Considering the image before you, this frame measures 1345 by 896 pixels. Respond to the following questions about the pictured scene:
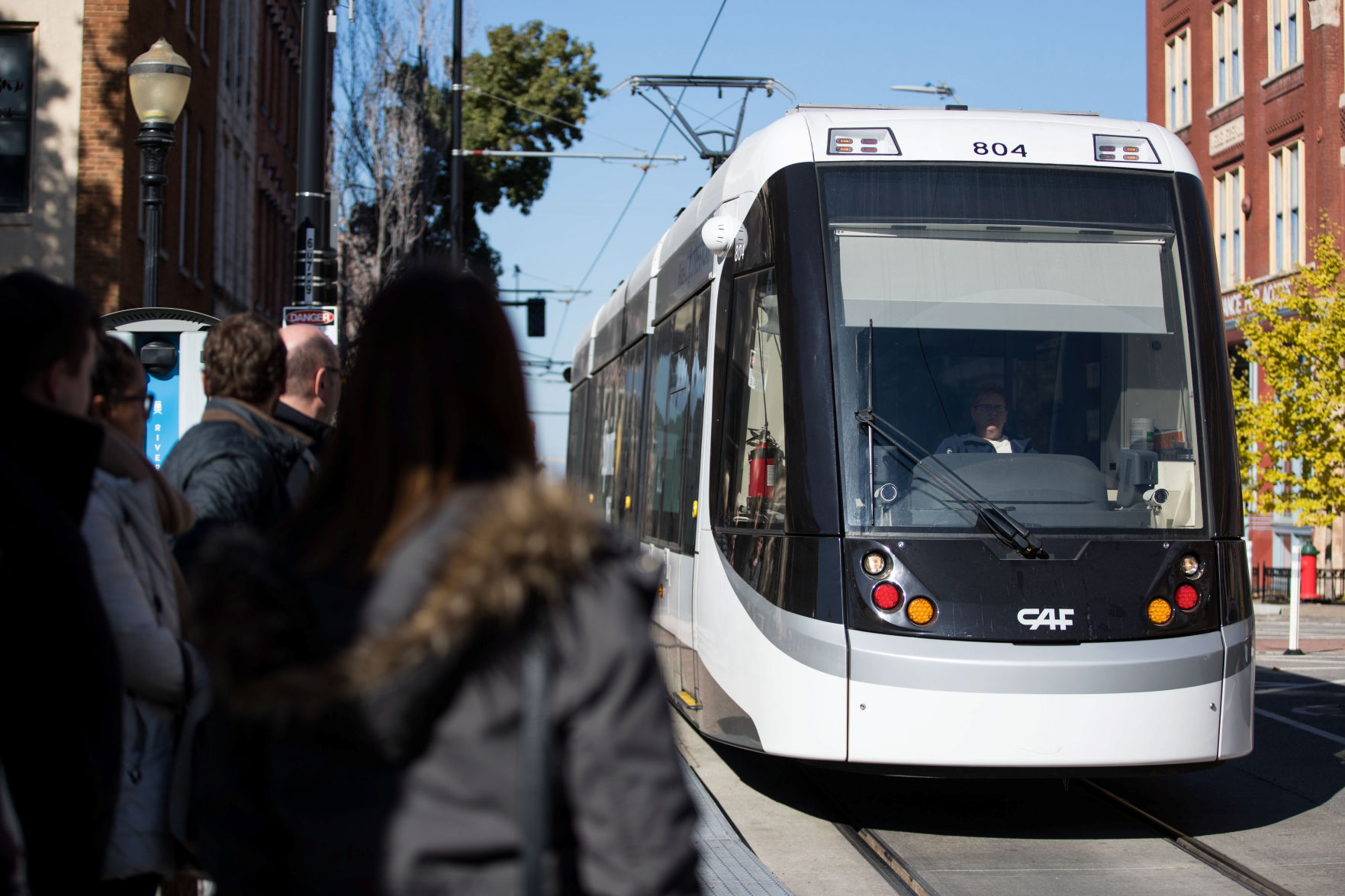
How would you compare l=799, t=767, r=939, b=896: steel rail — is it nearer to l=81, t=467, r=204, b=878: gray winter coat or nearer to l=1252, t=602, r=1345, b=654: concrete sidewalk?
l=81, t=467, r=204, b=878: gray winter coat

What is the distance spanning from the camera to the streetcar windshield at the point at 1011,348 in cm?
654

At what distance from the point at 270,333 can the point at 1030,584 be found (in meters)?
3.51

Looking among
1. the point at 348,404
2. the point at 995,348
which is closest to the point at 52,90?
the point at 995,348

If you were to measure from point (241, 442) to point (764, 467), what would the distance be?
3485 millimetres

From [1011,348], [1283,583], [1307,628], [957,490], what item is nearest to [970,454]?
[957,490]

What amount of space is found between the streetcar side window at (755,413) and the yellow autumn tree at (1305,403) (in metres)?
17.0

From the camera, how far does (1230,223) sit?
1297 inches

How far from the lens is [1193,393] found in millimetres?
6789

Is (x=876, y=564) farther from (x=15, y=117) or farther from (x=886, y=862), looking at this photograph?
(x=15, y=117)

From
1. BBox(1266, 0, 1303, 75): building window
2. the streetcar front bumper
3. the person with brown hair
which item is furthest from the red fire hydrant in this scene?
the person with brown hair

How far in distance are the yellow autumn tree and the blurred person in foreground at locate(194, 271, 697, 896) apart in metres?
22.1

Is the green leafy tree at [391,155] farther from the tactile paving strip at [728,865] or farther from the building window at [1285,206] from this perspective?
the tactile paving strip at [728,865]

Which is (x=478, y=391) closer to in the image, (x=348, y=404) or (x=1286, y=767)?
(x=348, y=404)

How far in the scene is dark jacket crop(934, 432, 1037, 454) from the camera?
21.6ft
